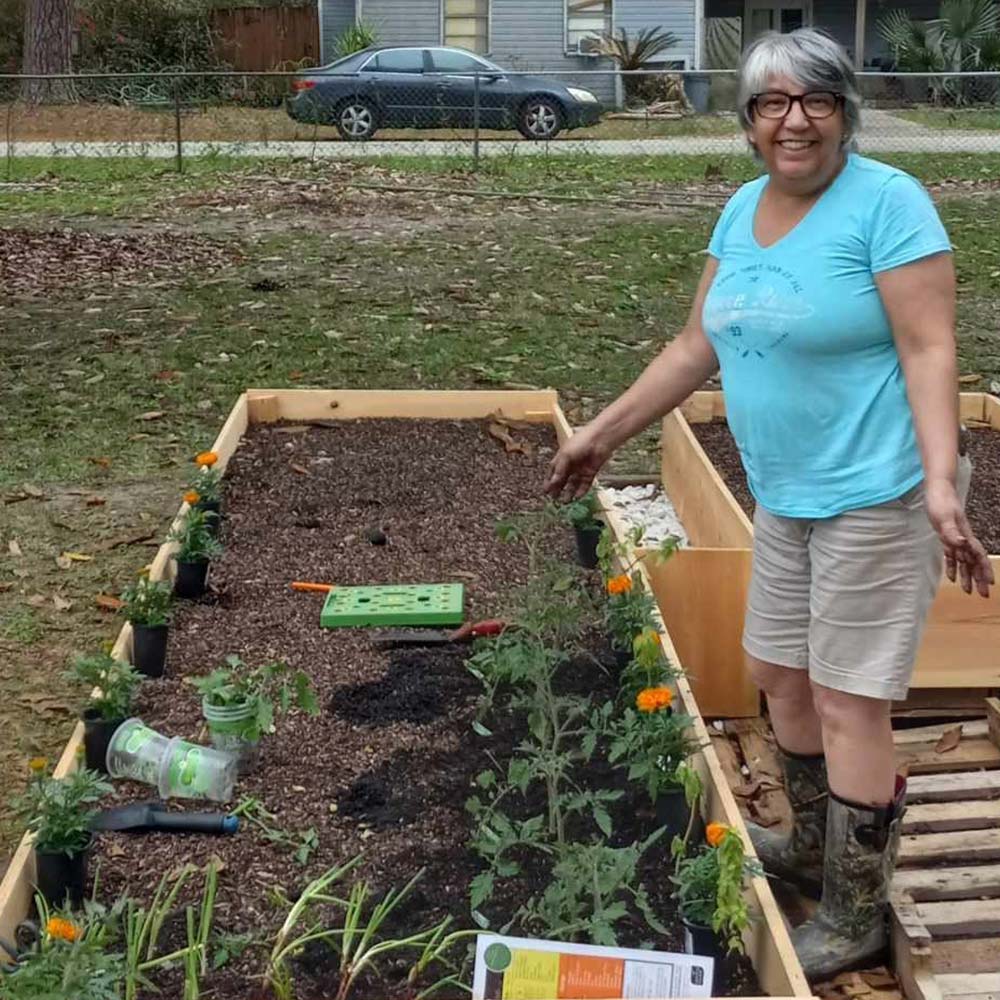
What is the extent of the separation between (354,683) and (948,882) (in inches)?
55.7

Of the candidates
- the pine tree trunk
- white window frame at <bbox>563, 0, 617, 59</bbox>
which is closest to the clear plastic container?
the pine tree trunk

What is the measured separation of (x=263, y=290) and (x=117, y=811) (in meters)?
6.57

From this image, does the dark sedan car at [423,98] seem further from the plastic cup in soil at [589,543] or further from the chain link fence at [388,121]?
the plastic cup in soil at [589,543]

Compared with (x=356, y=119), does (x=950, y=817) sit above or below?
below

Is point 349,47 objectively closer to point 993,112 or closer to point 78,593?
point 993,112

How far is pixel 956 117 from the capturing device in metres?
19.1

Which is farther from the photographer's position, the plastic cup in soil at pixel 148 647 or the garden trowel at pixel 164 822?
the plastic cup in soil at pixel 148 647

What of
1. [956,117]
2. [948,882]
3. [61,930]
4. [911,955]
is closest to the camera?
[61,930]

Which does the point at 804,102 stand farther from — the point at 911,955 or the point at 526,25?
the point at 526,25

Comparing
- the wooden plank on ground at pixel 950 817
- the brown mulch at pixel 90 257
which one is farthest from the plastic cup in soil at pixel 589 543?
the brown mulch at pixel 90 257

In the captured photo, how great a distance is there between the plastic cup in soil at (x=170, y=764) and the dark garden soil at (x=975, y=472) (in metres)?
2.04

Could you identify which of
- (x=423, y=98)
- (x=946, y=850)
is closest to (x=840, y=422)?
(x=946, y=850)

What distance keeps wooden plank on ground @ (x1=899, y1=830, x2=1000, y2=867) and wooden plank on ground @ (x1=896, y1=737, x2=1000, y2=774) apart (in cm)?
33

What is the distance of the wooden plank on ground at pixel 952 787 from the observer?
3283mm
